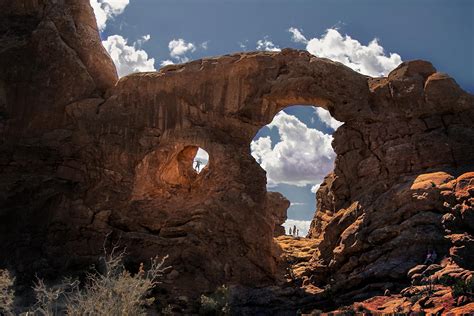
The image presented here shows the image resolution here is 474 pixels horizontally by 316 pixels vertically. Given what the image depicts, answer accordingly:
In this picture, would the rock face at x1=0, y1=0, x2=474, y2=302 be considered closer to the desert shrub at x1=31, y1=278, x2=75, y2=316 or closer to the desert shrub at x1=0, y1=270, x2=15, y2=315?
the desert shrub at x1=31, y1=278, x2=75, y2=316

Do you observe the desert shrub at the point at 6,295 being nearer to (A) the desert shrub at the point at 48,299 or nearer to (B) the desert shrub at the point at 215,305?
(A) the desert shrub at the point at 48,299

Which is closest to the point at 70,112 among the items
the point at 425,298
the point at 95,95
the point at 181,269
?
the point at 95,95

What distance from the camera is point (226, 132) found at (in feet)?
83.5

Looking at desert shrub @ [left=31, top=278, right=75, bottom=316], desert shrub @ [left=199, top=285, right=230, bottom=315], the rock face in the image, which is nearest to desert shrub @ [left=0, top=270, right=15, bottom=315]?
desert shrub @ [left=31, top=278, right=75, bottom=316]

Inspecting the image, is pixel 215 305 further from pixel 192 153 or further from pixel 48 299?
pixel 192 153

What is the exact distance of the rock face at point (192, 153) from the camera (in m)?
22.5

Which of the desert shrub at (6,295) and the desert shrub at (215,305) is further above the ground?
the desert shrub at (6,295)

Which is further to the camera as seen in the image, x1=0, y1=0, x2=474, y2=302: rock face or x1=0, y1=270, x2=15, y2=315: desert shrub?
x1=0, y1=0, x2=474, y2=302: rock face

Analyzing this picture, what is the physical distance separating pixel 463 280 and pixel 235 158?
1181 centimetres

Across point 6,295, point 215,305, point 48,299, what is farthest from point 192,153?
point 6,295

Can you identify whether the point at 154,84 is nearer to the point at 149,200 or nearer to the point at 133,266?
the point at 149,200

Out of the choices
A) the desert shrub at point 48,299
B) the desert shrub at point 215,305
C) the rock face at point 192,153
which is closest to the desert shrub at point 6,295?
the desert shrub at point 48,299

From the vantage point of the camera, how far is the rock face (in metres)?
22.5

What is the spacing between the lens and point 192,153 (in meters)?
26.9
